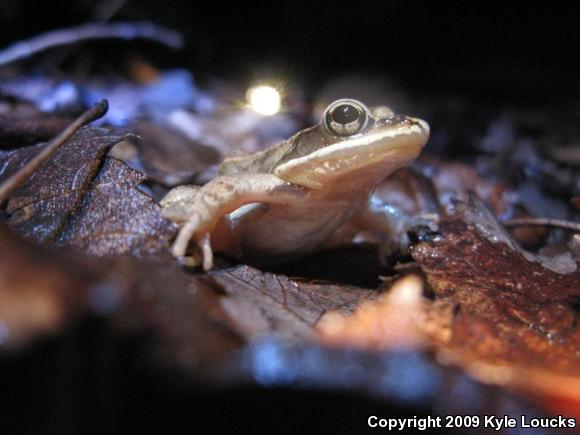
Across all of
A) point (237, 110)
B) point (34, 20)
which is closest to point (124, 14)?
point (34, 20)

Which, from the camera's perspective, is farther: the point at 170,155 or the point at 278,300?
the point at 170,155

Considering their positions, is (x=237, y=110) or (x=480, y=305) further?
(x=237, y=110)

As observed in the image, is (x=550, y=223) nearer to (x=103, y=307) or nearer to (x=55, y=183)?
(x=103, y=307)

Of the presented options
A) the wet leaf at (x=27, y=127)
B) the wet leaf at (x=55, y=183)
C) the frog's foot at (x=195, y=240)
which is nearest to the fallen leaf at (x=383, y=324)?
the frog's foot at (x=195, y=240)

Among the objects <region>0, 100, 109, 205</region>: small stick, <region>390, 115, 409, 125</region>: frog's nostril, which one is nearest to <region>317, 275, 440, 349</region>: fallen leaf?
<region>390, 115, 409, 125</region>: frog's nostril

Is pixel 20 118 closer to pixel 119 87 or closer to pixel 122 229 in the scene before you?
pixel 122 229

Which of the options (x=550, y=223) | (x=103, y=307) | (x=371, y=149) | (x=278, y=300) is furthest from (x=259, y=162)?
(x=550, y=223)
